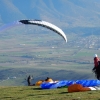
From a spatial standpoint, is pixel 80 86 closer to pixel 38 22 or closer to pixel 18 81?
pixel 38 22

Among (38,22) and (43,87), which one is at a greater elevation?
(38,22)

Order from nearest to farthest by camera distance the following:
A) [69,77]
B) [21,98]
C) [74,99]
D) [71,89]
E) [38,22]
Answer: [74,99], [21,98], [71,89], [38,22], [69,77]

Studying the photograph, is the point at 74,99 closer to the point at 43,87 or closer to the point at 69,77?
the point at 43,87

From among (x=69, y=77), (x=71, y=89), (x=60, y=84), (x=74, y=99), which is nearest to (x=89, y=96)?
(x=74, y=99)

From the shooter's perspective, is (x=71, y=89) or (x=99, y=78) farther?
(x=99, y=78)

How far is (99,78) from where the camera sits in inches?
1070

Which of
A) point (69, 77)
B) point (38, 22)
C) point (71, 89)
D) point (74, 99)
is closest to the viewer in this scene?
point (74, 99)

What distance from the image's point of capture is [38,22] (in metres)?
26.6

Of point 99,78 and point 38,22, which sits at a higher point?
point 38,22

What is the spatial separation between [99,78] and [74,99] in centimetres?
800

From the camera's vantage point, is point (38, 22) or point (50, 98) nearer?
point (50, 98)

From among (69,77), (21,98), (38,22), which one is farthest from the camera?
(69,77)

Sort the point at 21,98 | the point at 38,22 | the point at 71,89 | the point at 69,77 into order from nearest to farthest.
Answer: the point at 21,98 → the point at 71,89 → the point at 38,22 → the point at 69,77

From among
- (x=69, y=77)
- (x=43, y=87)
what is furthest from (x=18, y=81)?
(x=43, y=87)
